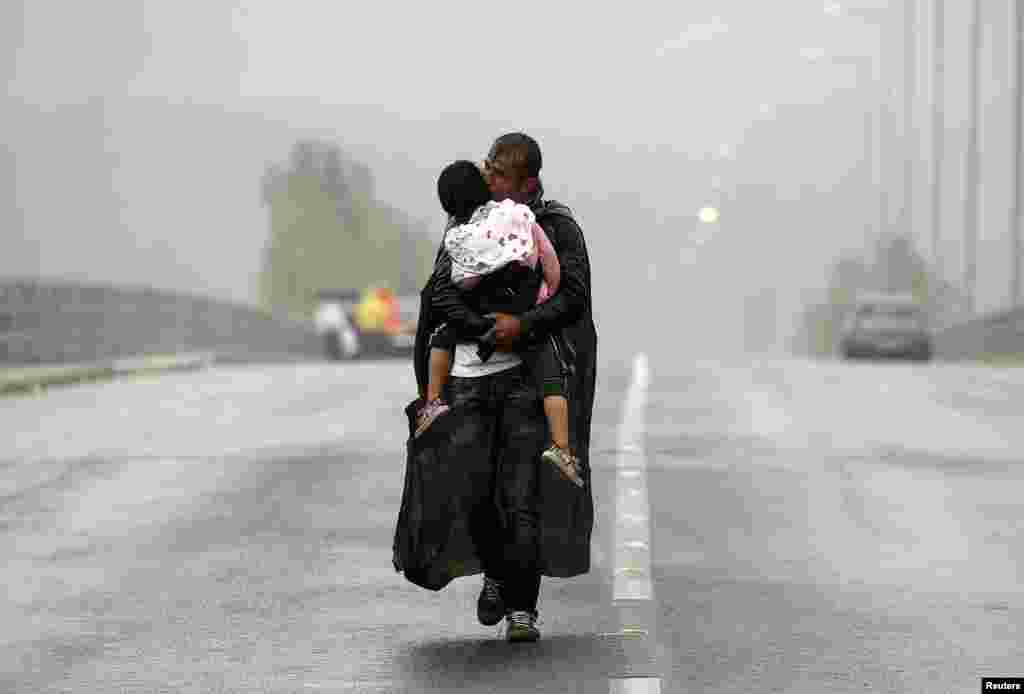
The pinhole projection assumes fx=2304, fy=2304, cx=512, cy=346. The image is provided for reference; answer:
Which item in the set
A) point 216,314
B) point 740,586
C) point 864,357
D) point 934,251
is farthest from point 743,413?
point 934,251

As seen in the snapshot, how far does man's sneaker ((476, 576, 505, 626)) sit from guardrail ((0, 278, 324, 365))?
21314 millimetres

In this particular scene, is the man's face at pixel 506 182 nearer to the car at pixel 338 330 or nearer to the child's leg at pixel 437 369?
the child's leg at pixel 437 369

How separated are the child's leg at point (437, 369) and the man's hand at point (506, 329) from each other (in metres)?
0.25

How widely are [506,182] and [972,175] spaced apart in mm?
59281

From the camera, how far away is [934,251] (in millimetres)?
82688

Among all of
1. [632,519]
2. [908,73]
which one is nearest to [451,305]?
[632,519]

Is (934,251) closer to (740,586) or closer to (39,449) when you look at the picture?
(39,449)

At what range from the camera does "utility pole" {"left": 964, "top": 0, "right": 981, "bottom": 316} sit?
65438mm

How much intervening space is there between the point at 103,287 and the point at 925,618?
86.1 feet

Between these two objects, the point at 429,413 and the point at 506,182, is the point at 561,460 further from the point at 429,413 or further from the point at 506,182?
the point at 506,182

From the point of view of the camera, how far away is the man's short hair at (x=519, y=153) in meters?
8.07

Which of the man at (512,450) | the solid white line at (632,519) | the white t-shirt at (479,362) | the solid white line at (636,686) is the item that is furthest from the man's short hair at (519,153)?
the solid white line at (632,519)

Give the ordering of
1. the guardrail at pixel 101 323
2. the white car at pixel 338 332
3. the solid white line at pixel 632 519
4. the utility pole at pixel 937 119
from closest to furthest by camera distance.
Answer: the solid white line at pixel 632 519 → the guardrail at pixel 101 323 → the white car at pixel 338 332 → the utility pole at pixel 937 119

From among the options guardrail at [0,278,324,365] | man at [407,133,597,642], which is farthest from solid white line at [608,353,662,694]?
guardrail at [0,278,324,365]
